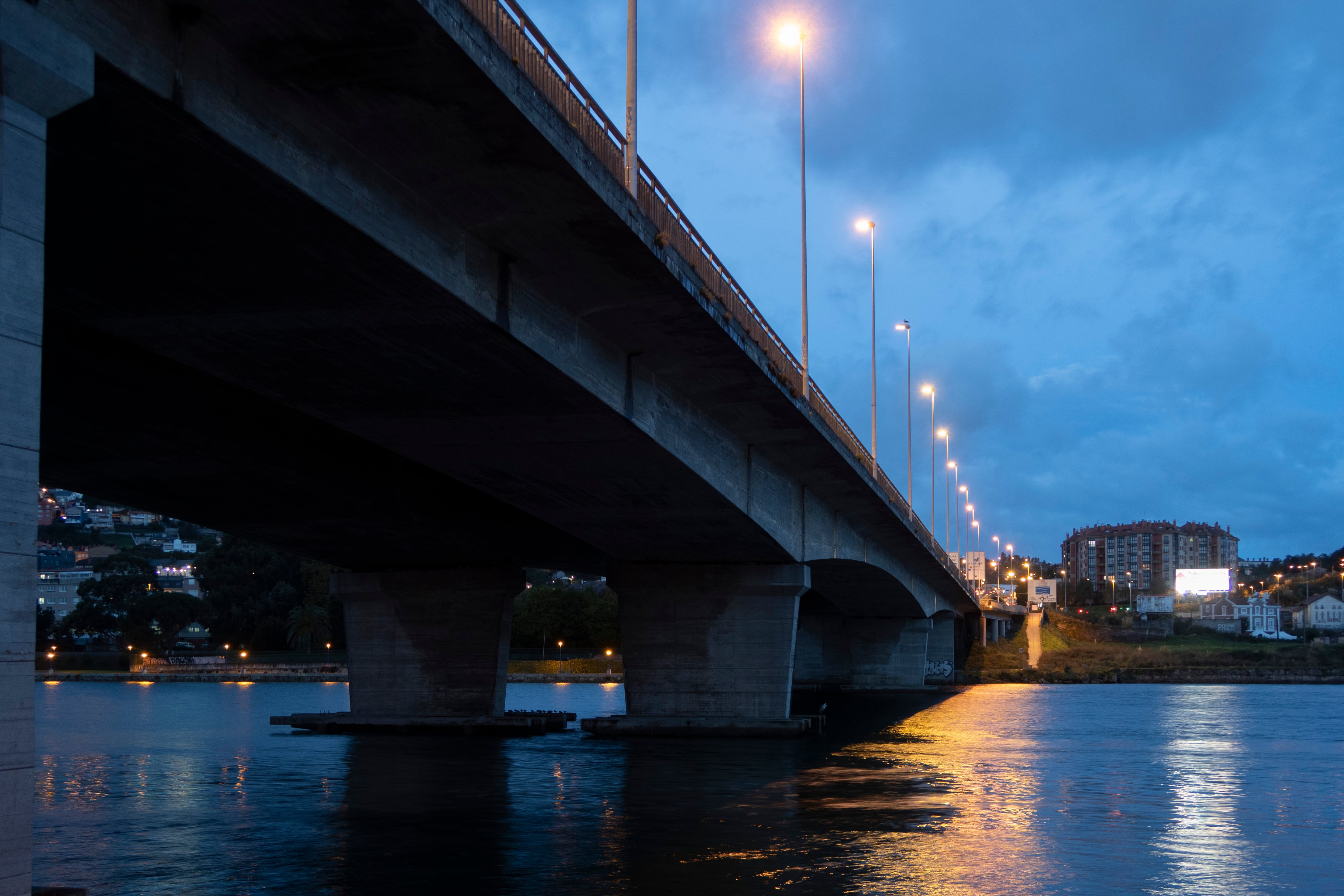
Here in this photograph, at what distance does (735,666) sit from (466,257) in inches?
1146

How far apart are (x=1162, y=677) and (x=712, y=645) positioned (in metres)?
90.6

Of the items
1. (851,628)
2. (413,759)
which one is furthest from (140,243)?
(851,628)

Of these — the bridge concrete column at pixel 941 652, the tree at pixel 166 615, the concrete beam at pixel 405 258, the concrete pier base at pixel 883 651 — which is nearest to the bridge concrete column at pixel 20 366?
the concrete beam at pixel 405 258

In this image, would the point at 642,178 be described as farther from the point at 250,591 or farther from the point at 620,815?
the point at 250,591

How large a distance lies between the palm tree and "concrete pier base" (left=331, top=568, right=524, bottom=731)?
97143 millimetres

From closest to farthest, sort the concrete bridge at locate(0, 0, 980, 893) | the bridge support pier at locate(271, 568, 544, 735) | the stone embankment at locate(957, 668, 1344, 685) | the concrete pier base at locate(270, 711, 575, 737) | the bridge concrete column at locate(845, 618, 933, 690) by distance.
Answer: the concrete bridge at locate(0, 0, 980, 893)
the concrete pier base at locate(270, 711, 575, 737)
the bridge support pier at locate(271, 568, 544, 735)
the bridge concrete column at locate(845, 618, 933, 690)
the stone embankment at locate(957, 668, 1344, 685)

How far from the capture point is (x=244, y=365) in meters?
24.3

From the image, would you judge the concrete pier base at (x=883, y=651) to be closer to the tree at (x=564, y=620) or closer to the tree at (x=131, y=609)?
the tree at (x=564, y=620)

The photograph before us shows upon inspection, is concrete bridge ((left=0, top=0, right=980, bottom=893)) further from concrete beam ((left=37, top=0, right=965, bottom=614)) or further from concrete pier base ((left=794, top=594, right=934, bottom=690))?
concrete pier base ((left=794, top=594, right=934, bottom=690))

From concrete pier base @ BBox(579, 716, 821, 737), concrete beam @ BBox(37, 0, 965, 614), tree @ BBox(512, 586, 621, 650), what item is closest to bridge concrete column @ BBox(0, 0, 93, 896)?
concrete beam @ BBox(37, 0, 965, 614)

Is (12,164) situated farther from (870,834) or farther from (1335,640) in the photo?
(1335,640)

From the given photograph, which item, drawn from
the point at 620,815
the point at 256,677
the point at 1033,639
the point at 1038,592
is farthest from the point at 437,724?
Result: the point at 1038,592

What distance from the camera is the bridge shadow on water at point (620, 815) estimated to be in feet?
65.7

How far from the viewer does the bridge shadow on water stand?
789 inches
